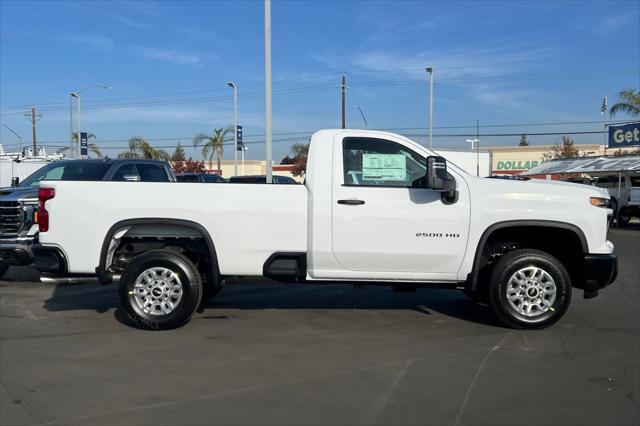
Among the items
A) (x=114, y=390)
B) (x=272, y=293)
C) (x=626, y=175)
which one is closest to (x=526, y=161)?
(x=626, y=175)

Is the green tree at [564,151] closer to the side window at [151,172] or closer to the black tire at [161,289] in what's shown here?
the side window at [151,172]

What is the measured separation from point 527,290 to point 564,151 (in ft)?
194

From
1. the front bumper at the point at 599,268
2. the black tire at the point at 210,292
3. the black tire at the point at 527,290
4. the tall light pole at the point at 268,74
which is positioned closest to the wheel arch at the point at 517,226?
the front bumper at the point at 599,268

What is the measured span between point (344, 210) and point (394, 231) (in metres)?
0.60

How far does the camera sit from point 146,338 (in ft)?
21.4

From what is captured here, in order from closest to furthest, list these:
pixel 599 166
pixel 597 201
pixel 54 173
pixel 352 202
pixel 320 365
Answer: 1. pixel 320 365
2. pixel 352 202
3. pixel 597 201
4. pixel 54 173
5. pixel 599 166

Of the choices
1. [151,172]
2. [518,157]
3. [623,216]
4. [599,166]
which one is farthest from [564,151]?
[151,172]

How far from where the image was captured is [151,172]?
38.0ft

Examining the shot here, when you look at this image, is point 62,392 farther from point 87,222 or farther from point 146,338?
point 87,222

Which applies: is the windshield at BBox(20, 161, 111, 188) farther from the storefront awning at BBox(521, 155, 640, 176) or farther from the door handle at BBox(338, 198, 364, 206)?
the storefront awning at BBox(521, 155, 640, 176)

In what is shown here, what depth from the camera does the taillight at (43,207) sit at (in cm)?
669

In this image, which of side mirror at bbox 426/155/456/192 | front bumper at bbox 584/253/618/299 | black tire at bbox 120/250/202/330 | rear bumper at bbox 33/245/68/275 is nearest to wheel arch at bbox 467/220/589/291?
front bumper at bbox 584/253/618/299

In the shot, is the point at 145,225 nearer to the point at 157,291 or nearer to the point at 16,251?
the point at 157,291

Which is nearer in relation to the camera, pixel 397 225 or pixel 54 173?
pixel 397 225
